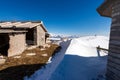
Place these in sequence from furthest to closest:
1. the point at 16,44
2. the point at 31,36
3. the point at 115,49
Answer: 1. the point at 31,36
2. the point at 16,44
3. the point at 115,49

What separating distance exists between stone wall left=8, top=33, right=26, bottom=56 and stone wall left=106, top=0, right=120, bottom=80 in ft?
38.2

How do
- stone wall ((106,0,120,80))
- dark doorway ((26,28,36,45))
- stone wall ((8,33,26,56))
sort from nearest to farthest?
1. stone wall ((106,0,120,80))
2. stone wall ((8,33,26,56))
3. dark doorway ((26,28,36,45))

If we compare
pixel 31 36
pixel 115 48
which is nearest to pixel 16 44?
pixel 31 36

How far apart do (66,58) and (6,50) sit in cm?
740

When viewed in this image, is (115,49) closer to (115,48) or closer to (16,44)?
(115,48)

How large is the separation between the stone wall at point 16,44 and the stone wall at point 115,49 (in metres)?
11.6

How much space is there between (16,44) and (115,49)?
12.9m

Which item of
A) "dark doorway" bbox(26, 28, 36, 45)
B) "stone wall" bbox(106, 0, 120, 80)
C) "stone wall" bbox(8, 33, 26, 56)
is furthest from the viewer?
"dark doorway" bbox(26, 28, 36, 45)

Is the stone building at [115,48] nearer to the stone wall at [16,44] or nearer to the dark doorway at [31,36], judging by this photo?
the stone wall at [16,44]

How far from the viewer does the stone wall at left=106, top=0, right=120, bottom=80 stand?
657cm

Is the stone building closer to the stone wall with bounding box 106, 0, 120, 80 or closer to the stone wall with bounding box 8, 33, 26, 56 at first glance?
the stone wall with bounding box 106, 0, 120, 80

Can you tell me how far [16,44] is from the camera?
17.3m

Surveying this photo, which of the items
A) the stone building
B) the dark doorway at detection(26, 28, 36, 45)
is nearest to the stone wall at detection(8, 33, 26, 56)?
the dark doorway at detection(26, 28, 36, 45)

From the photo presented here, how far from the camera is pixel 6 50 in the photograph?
51.9 feet
